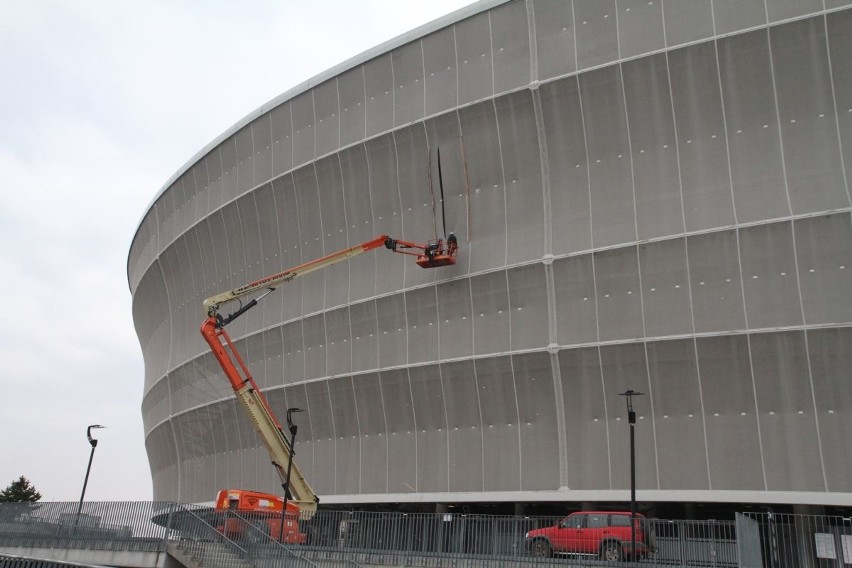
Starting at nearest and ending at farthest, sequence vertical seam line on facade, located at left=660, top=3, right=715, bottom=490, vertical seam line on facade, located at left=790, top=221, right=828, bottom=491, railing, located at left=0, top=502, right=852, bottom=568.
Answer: railing, located at left=0, top=502, right=852, bottom=568 → vertical seam line on facade, located at left=790, top=221, right=828, bottom=491 → vertical seam line on facade, located at left=660, top=3, right=715, bottom=490

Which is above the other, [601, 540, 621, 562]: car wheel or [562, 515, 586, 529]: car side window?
[562, 515, 586, 529]: car side window

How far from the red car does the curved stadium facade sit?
3906 mm

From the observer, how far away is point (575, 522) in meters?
19.5

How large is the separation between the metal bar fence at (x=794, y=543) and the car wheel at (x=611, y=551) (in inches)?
110

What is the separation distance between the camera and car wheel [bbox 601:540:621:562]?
18297mm

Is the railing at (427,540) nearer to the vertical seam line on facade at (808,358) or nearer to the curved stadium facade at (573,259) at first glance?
the vertical seam line on facade at (808,358)

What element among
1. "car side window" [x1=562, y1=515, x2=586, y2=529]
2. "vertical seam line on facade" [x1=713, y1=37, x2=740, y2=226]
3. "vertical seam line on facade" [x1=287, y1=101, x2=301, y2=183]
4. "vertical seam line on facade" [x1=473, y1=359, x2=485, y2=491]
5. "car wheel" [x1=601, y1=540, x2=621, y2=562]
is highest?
"vertical seam line on facade" [x1=287, y1=101, x2=301, y2=183]

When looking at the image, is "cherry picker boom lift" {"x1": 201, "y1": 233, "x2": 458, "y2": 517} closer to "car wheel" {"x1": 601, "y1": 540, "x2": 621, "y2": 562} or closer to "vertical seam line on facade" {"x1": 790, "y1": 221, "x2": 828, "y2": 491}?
"vertical seam line on facade" {"x1": 790, "y1": 221, "x2": 828, "y2": 491}

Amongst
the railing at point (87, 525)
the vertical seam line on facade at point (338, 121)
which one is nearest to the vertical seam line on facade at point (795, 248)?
the vertical seam line on facade at point (338, 121)

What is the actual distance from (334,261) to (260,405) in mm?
5534

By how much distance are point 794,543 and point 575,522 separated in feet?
19.2

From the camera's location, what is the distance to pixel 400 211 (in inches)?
1139

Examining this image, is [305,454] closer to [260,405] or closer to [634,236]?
[260,405]

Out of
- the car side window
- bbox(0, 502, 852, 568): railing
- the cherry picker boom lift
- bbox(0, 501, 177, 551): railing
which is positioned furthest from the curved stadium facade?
bbox(0, 501, 177, 551): railing
